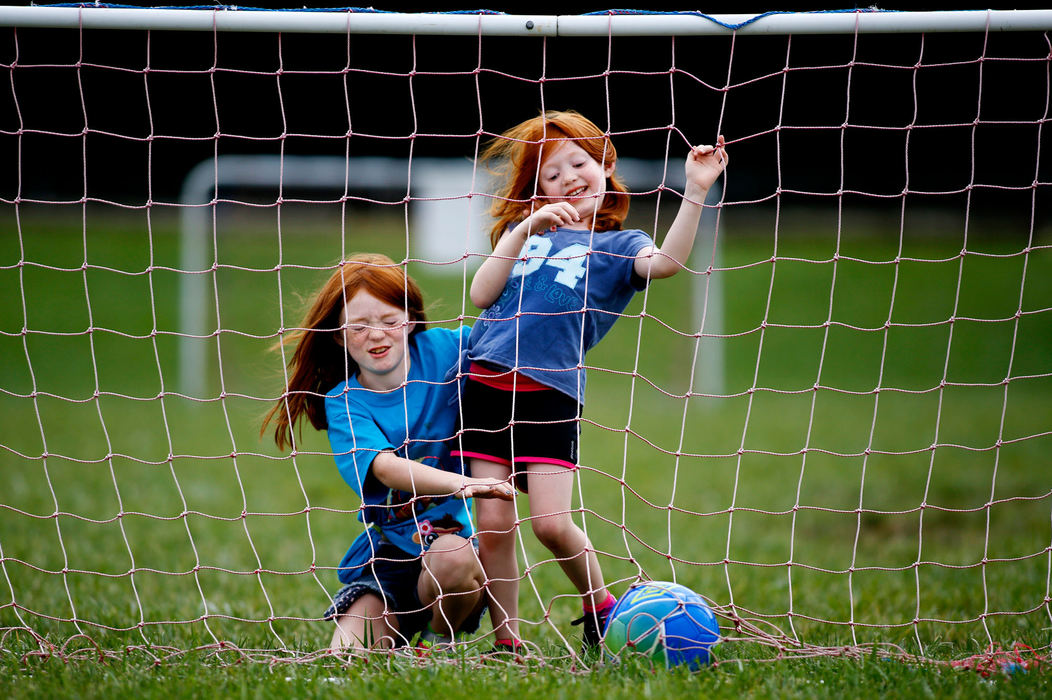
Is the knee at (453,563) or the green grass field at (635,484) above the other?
the knee at (453,563)

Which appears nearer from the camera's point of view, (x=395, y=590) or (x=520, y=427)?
(x=520, y=427)

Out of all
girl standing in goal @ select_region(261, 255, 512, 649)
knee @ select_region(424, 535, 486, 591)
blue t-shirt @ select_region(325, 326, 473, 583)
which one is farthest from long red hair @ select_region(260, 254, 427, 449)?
knee @ select_region(424, 535, 486, 591)

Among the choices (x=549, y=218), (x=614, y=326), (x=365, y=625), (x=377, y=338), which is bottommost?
(x=614, y=326)

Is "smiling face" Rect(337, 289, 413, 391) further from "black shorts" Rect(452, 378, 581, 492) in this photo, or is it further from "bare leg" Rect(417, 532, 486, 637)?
"bare leg" Rect(417, 532, 486, 637)

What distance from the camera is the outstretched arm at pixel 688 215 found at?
2.91m

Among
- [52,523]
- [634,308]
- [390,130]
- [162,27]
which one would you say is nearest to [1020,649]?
[162,27]

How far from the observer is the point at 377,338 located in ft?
10.4

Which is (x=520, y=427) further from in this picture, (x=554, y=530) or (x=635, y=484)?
(x=635, y=484)

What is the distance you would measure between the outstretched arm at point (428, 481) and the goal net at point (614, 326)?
16.3 inches

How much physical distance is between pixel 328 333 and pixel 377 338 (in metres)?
0.25

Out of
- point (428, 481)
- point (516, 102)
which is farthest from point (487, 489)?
point (516, 102)

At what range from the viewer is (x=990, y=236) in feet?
53.5

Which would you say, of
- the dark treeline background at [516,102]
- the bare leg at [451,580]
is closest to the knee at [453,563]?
the bare leg at [451,580]

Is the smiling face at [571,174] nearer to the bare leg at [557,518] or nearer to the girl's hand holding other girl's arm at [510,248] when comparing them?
the girl's hand holding other girl's arm at [510,248]
